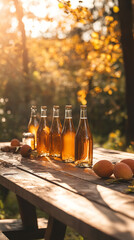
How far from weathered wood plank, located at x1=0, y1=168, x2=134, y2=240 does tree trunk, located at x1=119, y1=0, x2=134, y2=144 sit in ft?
14.1

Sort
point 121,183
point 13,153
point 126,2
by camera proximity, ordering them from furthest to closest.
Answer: point 126,2 → point 13,153 → point 121,183

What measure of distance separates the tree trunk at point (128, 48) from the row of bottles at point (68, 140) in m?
3.35

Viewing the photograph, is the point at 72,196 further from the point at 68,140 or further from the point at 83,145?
the point at 68,140

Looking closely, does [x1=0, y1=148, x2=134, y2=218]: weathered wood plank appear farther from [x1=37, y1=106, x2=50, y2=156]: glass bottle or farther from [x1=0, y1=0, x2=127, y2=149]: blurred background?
[x1=0, y1=0, x2=127, y2=149]: blurred background

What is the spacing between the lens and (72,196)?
1.41m

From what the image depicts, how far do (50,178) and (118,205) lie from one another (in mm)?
544

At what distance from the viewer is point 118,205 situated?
131 cm

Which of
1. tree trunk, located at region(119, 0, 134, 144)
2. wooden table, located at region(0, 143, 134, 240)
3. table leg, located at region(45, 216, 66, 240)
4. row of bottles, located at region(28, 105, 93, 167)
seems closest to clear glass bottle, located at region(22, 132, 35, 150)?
row of bottles, located at region(28, 105, 93, 167)

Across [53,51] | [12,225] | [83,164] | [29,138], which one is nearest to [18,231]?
[12,225]

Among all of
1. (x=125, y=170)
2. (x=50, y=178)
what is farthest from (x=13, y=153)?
(x=125, y=170)

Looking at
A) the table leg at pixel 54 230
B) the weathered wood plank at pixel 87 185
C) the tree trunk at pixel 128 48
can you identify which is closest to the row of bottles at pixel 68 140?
the weathered wood plank at pixel 87 185

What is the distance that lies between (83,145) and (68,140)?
20 centimetres

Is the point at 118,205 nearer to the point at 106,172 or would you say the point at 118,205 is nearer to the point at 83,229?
the point at 83,229

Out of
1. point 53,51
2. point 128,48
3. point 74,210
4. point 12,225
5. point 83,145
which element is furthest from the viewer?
point 53,51
